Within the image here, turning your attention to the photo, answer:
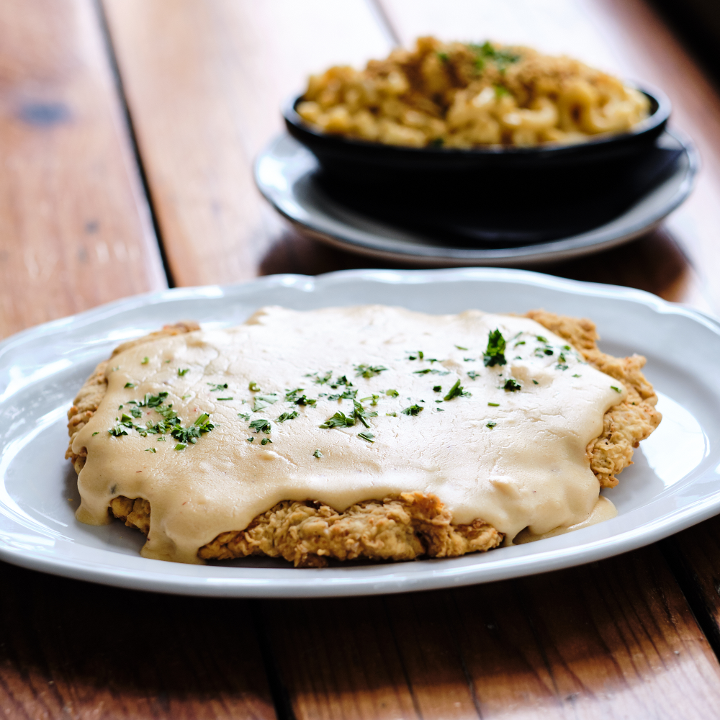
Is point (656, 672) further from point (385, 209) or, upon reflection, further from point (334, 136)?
point (334, 136)

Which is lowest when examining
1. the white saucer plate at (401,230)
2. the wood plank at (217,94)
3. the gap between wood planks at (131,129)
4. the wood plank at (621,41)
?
the gap between wood planks at (131,129)

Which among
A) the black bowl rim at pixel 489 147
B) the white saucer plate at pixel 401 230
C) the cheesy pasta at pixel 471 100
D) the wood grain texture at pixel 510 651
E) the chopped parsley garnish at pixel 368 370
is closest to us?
the wood grain texture at pixel 510 651

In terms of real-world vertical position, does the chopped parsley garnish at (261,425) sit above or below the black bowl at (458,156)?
below

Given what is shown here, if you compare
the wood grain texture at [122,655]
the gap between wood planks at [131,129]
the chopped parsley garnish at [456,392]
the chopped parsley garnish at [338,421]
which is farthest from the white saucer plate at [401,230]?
the wood grain texture at [122,655]

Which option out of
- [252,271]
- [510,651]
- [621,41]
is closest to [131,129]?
[252,271]

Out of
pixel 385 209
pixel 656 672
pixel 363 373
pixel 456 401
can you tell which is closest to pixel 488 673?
pixel 656 672

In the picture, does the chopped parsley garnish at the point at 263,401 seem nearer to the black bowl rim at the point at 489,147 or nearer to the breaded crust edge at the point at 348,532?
the breaded crust edge at the point at 348,532

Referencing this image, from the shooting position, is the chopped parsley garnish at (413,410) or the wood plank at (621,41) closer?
the chopped parsley garnish at (413,410)

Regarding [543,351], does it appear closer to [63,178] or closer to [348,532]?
[348,532]
